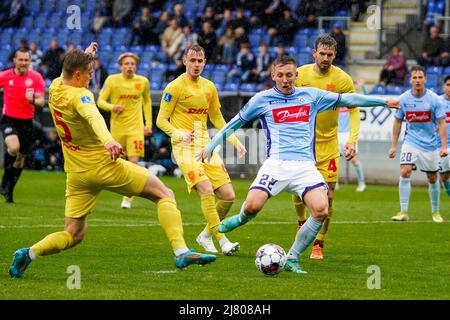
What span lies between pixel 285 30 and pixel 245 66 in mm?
1636

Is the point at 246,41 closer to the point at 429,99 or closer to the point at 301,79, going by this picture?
the point at 429,99

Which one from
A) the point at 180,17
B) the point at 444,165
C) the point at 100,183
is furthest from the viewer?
the point at 180,17

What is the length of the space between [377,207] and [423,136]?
90.4 inches

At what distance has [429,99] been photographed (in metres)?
15.7

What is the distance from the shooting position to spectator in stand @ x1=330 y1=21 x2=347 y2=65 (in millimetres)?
25094

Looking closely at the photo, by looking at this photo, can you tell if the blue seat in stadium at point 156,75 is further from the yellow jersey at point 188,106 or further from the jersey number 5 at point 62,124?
the jersey number 5 at point 62,124

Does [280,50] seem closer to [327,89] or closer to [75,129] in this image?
[327,89]

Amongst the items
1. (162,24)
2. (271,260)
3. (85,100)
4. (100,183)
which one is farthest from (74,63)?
(162,24)

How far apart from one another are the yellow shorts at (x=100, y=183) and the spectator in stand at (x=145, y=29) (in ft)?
66.4

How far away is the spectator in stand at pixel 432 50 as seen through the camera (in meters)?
24.8

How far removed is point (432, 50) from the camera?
25.0 m

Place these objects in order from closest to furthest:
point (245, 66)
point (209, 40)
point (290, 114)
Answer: point (290, 114) → point (245, 66) → point (209, 40)

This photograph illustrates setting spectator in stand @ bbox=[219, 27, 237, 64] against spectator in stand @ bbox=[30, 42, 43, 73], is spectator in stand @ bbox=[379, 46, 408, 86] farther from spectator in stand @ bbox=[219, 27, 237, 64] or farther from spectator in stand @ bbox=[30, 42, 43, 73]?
spectator in stand @ bbox=[30, 42, 43, 73]

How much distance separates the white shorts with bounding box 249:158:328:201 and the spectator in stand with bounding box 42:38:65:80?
746 inches
